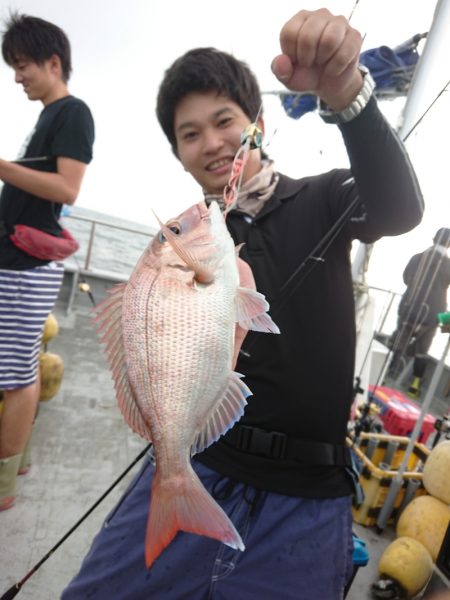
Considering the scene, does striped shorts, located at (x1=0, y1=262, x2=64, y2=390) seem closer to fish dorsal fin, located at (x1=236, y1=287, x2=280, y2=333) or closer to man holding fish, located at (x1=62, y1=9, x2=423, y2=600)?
man holding fish, located at (x1=62, y1=9, x2=423, y2=600)

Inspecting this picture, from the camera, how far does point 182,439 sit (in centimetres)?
97

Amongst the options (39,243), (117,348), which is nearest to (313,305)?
(117,348)

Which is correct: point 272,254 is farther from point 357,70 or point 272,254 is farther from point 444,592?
point 444,592

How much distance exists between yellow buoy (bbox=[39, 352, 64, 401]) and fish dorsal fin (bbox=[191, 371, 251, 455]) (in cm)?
258

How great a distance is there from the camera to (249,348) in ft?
4.75

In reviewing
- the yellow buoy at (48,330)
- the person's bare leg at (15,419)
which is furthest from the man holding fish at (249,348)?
the yellow buoy at (48,330)

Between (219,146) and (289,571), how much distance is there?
1.55 meters

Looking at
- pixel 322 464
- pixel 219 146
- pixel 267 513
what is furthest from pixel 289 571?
pixel 219 146

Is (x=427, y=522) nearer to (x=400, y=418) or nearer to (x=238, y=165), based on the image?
(x=400, y=418)

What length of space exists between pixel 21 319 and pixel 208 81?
5.03 ft

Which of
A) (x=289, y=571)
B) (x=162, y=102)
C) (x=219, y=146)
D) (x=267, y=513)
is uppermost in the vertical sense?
(x=162, y=102)

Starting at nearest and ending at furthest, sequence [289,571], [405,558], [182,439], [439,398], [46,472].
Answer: [182,439] < [289,571] < [405,558] < [46,472] < [439,398]

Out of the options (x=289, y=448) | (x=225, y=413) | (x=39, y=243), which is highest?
(x=39, y=243)

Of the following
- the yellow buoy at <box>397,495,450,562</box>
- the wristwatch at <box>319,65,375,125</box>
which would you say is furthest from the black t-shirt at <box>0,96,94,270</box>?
the yellow buoy at <box>397,495,450,562</box>
